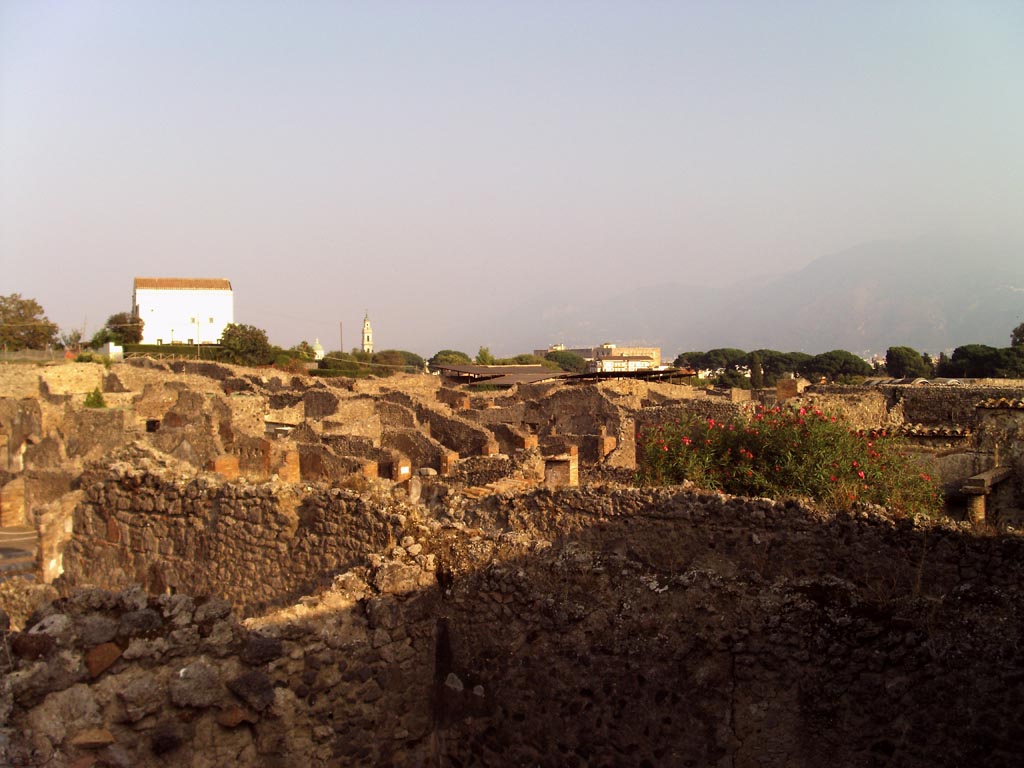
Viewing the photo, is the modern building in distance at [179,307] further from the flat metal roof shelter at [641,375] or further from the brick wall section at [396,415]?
the brick wall section at [396,415]

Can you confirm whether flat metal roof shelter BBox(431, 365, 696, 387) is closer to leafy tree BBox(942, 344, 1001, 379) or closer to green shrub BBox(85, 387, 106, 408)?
green shrub BBox(85, 387, 106, 408)

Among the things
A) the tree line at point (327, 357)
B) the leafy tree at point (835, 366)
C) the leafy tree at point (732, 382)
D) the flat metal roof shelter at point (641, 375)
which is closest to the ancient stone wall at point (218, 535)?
the flat metal roof shelter at point (641, 375)

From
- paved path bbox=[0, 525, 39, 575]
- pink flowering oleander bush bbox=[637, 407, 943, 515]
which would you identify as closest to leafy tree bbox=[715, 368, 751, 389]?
paved path bbox=[0, 525, 39, 575]

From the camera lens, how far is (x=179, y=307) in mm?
78000

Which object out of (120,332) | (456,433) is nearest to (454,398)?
(456,433)

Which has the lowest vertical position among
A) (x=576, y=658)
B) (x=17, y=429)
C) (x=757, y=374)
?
(x=17, y=429)

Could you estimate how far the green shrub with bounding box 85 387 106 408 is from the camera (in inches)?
993

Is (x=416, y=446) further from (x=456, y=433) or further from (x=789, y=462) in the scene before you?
(x=789, y=462)

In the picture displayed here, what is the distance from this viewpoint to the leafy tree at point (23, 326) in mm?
52125

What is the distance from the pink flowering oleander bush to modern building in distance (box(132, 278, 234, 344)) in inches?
2844

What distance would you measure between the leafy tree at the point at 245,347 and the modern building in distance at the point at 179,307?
23250 mm

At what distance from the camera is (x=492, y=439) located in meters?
19.4

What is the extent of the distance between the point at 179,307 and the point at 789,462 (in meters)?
77.4

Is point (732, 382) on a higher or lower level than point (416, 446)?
higher
